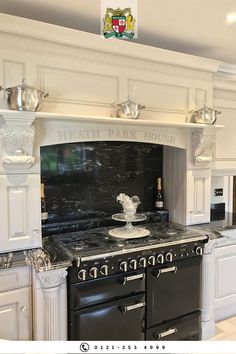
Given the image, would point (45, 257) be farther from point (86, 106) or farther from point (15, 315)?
point (86, 106)

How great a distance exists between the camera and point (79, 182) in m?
2.50

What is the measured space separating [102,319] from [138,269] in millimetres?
406

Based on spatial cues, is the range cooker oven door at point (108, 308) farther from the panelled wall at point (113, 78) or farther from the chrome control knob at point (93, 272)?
the panelled wall at point (113, 78)

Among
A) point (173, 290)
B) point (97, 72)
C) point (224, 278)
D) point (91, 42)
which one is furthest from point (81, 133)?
point (224, 278)

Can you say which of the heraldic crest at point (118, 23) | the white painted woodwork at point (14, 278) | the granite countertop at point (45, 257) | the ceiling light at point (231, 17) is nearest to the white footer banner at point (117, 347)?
the granite countertop at point (45, 257)

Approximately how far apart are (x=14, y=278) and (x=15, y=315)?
24 centimetres

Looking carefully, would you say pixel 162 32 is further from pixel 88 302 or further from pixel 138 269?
pixel 88 302

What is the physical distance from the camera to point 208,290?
2.42 m

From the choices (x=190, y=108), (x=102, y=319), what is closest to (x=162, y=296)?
(x=102, y=319)

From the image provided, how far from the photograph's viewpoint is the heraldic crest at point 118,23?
1.86m

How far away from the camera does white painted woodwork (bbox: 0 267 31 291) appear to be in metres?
1.74

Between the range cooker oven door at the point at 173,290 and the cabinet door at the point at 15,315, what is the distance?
0.85 meters

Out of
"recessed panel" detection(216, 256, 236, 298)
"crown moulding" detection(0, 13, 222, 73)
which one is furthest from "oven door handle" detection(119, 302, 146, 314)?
"crown moulding" detection(0, 13, 222, 73)

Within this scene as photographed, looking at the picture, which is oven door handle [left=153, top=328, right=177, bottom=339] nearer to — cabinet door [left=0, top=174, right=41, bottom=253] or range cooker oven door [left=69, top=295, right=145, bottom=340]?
range cooker oven door [left=69, top=295, right=145, bottom=340]
